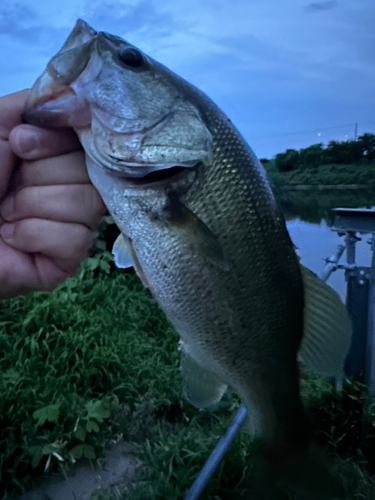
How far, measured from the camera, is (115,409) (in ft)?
9.05

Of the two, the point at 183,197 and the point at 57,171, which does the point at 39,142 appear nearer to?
the point at 57,171

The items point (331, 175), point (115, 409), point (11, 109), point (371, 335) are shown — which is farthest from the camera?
point (115, 409)

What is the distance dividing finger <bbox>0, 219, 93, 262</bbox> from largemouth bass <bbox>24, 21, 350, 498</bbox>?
165 millimetres

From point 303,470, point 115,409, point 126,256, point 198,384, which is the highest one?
point 126,256

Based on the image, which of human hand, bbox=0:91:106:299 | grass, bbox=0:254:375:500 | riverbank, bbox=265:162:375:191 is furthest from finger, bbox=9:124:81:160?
grass, bbox=0:254:375:500

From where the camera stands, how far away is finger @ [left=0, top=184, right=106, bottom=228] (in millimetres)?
1234

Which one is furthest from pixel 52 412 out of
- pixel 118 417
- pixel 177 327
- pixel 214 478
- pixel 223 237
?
pixel 223 237

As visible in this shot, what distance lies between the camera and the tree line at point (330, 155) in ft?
4.41

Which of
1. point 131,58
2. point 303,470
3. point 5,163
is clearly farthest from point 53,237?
point 303,470

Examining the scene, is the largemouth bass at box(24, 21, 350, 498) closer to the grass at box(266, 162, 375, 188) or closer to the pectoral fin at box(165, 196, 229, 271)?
the pectoral fin at box(165, 196, 229, 271)

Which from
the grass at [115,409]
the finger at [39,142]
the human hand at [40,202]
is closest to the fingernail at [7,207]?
the human hand at [40,202]

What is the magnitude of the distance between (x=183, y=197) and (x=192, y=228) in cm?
7

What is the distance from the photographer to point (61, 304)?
12.4ft

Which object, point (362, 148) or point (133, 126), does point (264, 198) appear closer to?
point (133, 126)
